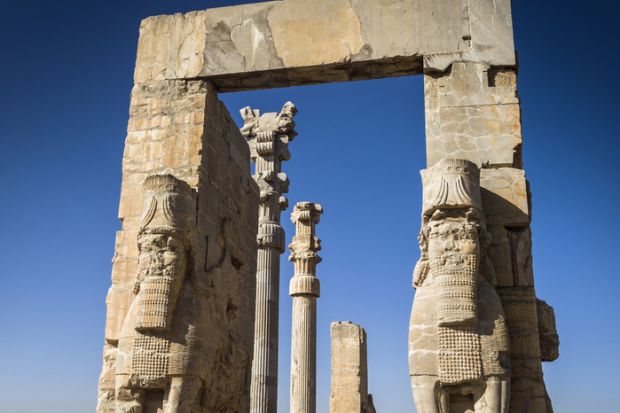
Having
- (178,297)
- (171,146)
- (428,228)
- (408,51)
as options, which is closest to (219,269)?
(178,297)

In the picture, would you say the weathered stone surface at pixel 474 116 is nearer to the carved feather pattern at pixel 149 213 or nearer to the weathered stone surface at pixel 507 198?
the weathered stone surface at pixel 507 198

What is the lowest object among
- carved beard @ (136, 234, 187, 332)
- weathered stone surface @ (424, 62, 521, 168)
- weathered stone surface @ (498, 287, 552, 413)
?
weathered stone surface @ (498, 287, 552, 413)

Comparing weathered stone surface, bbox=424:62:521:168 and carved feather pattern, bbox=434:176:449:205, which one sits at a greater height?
weathered stone surface, bbox=424:62:521:168

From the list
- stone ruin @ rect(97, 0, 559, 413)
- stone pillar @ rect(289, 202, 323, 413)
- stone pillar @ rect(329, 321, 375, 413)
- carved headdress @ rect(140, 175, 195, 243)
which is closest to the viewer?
stone ruin @ rect(97, 0, 559, 413)

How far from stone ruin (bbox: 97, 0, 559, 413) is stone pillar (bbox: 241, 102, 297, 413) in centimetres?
455

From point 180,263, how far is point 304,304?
8703mm

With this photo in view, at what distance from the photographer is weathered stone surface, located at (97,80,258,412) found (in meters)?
6.29

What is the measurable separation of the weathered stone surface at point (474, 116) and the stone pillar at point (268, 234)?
665 centimetres

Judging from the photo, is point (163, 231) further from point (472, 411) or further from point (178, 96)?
point (472, 411)

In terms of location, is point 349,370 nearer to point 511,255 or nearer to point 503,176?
point 511,255

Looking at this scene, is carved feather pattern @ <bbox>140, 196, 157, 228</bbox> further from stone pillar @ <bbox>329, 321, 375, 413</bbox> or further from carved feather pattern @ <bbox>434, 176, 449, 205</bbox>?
stone pillar @ <bbox>329, 321, 375, 413</bbox>

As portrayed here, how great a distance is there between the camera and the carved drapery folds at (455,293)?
5.58 meters

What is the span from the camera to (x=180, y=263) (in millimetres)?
6488

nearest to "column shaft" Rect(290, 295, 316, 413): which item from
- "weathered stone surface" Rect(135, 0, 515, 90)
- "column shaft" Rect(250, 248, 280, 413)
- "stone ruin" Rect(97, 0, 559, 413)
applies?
"column shaft" Rect(250, 248, 280, 413)
